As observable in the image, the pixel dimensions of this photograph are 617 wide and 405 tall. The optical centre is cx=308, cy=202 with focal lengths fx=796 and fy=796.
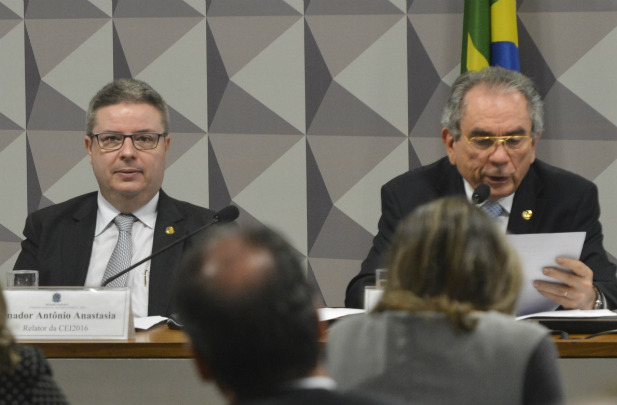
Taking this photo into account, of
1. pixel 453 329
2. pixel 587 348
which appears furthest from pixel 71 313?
pixel 587 348

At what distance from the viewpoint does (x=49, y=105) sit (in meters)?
4.50

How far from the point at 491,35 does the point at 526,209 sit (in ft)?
3.96

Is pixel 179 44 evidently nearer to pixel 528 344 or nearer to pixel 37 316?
pixel 37 316

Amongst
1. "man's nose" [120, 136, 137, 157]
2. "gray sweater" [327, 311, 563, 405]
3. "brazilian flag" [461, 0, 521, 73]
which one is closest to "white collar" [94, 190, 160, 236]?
"man's nose" [120, 136, 137, 157]

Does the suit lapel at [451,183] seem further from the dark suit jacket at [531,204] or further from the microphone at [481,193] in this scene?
the microphone at [481,193]

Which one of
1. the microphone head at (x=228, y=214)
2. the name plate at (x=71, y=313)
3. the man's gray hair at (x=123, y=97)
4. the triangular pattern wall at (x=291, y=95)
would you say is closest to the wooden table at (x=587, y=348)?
the microphone head at (x=228, y=214)

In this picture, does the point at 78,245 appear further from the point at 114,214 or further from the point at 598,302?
the point at 598,302

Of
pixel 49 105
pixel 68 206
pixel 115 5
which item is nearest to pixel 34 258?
pixel 68 206

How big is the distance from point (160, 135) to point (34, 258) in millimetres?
717

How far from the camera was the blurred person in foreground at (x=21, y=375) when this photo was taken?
1.35 m

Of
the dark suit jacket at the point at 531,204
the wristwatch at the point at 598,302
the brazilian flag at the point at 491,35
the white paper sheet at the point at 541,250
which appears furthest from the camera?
the brazilian flag at the point at 491,35

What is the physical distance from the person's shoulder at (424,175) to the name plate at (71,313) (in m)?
1.33

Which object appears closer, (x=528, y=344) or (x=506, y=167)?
(x=528, y=344)

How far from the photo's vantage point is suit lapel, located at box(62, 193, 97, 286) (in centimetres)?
310
